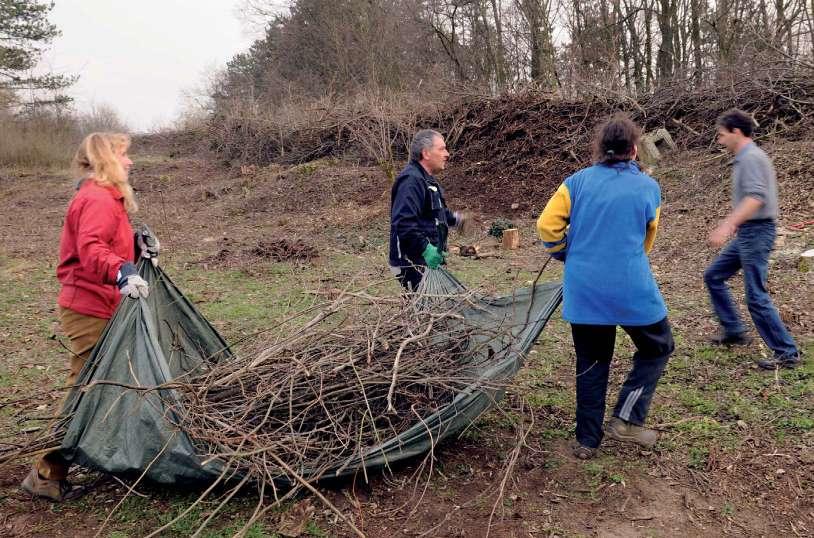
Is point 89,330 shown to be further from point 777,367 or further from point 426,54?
point 426,54

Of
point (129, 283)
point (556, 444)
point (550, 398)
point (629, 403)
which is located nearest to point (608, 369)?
point (629, 403)

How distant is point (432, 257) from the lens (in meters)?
3.82

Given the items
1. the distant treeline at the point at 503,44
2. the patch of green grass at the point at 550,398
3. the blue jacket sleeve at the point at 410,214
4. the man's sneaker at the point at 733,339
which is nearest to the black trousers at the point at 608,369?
the patch of green grass at the point at 550,398

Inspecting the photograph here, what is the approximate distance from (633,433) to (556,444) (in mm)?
388

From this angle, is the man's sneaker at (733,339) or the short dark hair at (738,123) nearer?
the short dark hair at (738,123)

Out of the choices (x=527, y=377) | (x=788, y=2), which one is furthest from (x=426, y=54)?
(x=527, y=377)

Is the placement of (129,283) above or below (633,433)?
above

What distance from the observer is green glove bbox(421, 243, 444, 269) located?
12.5 feet

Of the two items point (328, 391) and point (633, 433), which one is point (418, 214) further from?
point (633, 433)

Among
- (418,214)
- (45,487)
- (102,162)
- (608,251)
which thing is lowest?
(45,487)

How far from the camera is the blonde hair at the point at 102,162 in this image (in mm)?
2965

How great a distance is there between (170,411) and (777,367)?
348cm

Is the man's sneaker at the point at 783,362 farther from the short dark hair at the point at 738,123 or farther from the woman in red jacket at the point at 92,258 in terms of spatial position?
the woman in red jacket at the point at 92,258

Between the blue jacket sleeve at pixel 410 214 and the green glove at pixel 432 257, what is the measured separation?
35 mm
